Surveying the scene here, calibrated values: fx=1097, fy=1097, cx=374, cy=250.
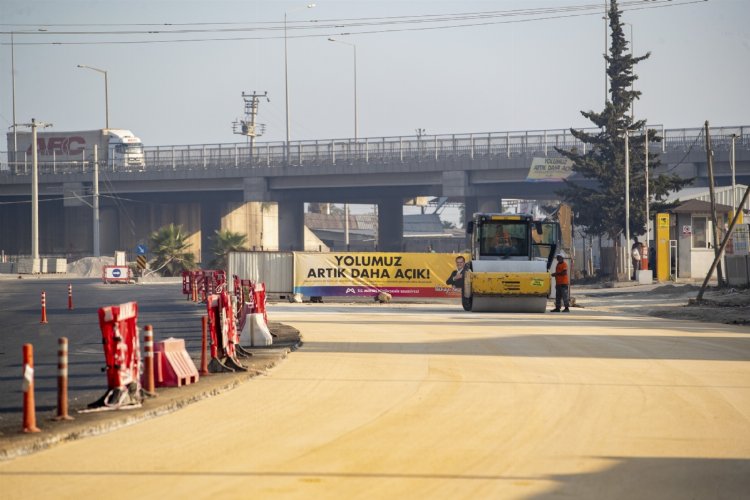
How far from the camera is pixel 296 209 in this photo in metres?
111

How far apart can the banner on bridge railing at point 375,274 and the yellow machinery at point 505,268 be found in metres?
10.1

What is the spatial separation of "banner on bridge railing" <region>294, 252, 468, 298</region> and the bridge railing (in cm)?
3037

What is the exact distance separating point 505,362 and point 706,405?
5.62 m

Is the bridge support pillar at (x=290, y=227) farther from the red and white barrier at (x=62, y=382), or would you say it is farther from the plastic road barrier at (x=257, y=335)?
the red and white barrier at (x=62, y=382)

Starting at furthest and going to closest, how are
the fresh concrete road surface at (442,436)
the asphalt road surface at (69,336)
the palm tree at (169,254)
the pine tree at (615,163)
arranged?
the palm tree at (169,254), the pine tree at (615,163), the asphalt road surface at (69,336), the fresh concrete road surface at (442,436)

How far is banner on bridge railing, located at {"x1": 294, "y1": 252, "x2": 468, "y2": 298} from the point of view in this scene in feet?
156

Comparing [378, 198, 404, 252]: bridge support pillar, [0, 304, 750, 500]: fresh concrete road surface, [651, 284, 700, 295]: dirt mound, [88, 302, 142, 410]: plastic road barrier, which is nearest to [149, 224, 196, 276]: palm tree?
[378, 198, 404, 252]: bridge support pillar

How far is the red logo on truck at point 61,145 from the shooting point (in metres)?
104

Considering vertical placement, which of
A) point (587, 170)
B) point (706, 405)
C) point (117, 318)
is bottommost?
point (706, 405)

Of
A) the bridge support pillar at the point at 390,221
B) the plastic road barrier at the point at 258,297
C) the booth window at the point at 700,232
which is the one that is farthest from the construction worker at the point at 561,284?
the bridge support pillar at the point at 390,221

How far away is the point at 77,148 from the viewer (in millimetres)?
103938

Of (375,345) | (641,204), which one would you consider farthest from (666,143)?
(375,345)

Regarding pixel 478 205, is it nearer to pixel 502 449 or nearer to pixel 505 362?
pixel 505 362

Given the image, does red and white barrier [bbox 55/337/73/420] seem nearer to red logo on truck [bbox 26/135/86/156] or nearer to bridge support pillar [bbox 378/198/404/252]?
red logo on truck [bbox 26/135/86/156]
